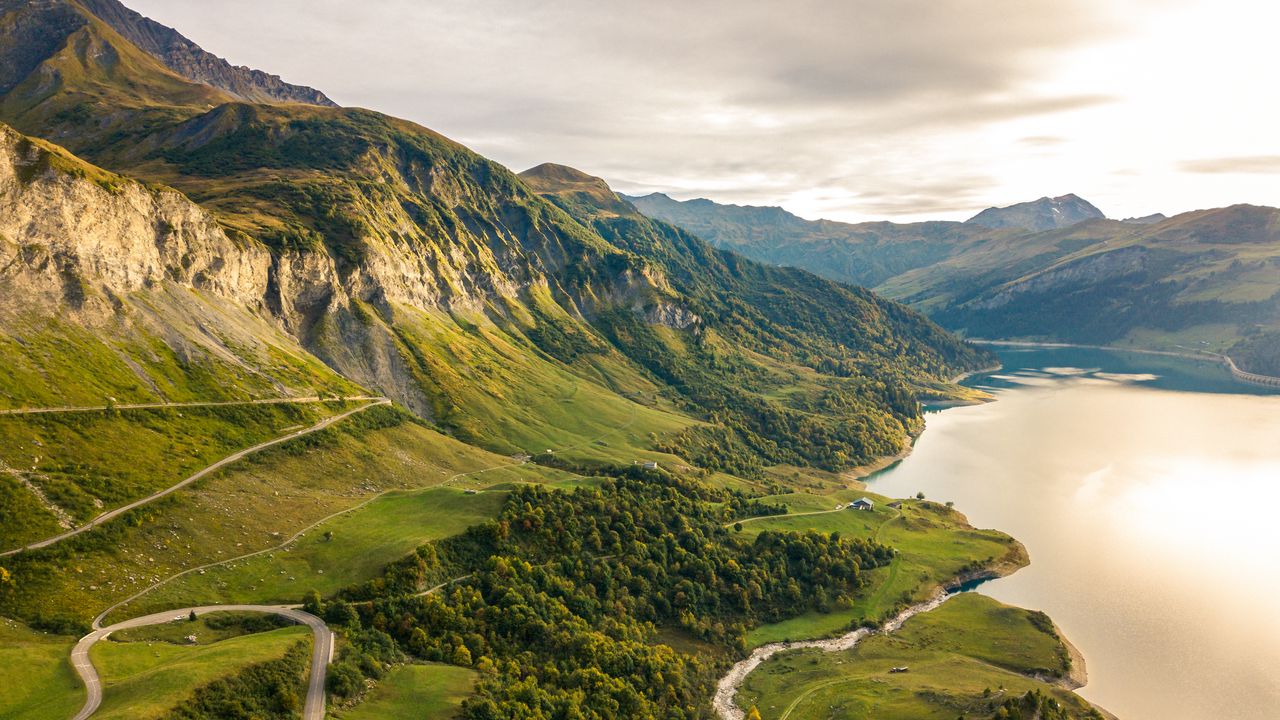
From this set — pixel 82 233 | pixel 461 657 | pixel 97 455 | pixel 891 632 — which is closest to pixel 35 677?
pixel 461 657

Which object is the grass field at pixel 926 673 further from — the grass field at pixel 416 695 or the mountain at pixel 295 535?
the grass field at pixel 416 695

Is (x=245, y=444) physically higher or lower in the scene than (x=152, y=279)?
lower

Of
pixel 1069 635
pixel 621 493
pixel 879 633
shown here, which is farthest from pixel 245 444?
pixel 1069 635

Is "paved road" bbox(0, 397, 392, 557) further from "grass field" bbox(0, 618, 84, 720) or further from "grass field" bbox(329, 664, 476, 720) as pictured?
"grass field" bbox(329, 664, 476, 720)

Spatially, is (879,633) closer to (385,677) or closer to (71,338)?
(385,677)

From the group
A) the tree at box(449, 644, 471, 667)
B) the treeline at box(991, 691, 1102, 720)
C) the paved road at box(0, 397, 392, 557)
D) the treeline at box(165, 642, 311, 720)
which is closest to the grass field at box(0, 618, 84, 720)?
the treeline at box(165, 642, 311, 720)

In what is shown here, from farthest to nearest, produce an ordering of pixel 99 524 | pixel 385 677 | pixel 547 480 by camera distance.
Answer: pixel 547 480 → pixel 99 524 → pixel 385 677
